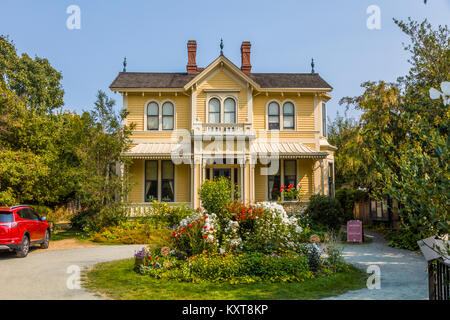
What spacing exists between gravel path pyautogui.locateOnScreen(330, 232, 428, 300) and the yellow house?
313 inches

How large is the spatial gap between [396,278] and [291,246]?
2.66m

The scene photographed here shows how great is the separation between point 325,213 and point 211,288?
11.2 m

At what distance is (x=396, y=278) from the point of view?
897cm

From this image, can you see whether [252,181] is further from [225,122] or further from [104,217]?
[104,217]

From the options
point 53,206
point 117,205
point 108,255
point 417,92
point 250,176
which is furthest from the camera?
point 53,206

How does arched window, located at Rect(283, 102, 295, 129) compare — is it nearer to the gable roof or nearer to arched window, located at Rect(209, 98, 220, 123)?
the gable roof

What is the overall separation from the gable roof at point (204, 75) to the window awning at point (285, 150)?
11.5 ft

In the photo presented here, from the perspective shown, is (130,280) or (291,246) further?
(291,246)

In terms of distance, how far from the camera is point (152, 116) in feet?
74.9

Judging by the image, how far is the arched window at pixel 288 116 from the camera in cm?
Answer: 2311

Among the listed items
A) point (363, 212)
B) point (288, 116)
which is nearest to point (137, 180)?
point (288, 116)

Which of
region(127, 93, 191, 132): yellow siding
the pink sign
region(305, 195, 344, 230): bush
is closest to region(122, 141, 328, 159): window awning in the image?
region(127, 93, 191, 132): yellow siding
